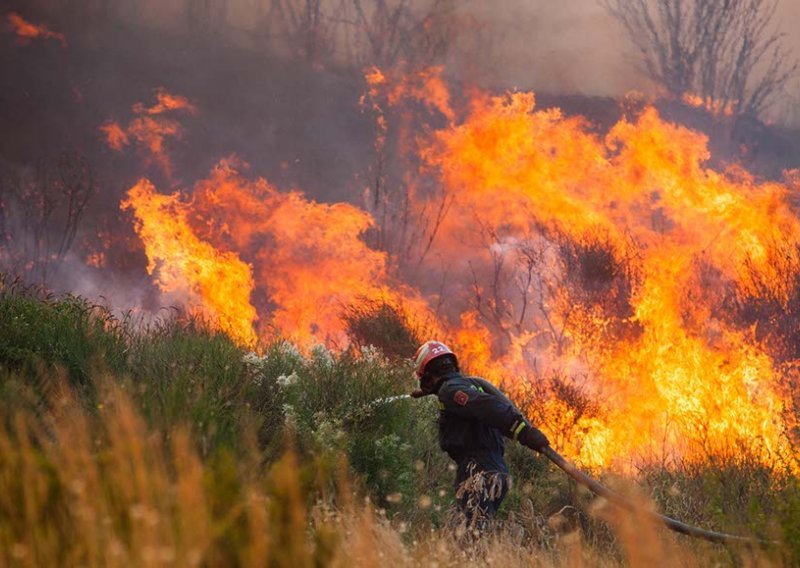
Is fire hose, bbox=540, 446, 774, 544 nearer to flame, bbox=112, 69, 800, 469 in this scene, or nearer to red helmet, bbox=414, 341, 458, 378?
red helmet, bbox=414, 341, 458, 378

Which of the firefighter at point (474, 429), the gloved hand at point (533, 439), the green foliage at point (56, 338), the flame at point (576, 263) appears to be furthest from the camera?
the flame at point (576, 263)

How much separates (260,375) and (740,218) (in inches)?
798

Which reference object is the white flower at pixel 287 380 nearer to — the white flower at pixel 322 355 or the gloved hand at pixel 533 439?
the white flower at pixel 322 355

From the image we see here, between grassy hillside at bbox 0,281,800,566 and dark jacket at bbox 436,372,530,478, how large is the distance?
52cm

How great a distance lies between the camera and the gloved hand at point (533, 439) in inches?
295

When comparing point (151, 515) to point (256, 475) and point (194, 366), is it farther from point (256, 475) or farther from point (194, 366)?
point (194, 366)

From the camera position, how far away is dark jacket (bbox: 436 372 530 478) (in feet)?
25.2

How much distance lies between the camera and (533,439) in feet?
24.7

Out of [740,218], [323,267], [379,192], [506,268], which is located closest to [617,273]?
[740,218]

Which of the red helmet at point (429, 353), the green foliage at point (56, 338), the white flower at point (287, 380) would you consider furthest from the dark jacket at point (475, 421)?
the green foliage at point (56, 338)

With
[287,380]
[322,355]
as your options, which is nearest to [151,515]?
[287,380]

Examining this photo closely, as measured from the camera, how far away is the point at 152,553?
117 inches

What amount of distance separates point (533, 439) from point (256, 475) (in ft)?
9.72

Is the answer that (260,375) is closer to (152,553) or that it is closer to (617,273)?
(152,553)
